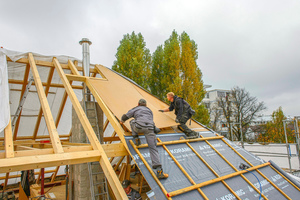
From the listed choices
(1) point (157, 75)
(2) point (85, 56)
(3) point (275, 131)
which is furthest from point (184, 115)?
(3) point (275, 131)

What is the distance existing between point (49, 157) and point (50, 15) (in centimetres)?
740

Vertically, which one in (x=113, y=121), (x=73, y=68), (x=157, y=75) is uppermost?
(x=157, y=75)

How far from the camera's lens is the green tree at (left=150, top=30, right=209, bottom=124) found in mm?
16406

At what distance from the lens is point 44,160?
317 centimetres

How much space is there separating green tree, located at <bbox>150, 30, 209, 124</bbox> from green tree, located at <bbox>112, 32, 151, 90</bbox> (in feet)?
4.55

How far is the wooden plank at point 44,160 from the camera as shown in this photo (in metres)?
2.94

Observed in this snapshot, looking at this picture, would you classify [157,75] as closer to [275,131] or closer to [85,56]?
[85,56]

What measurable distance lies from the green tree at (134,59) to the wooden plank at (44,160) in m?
13.4

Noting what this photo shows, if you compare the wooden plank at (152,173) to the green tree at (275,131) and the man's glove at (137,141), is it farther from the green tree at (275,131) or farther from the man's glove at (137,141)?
the green tree at (275,131)

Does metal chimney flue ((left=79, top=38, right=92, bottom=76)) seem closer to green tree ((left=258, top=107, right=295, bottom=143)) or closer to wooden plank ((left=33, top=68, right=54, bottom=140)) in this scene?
wooden plank ((left=33, top=68, right=54, bottom=140))

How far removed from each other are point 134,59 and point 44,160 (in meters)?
14.1

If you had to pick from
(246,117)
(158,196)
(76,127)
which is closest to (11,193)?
(76,127)

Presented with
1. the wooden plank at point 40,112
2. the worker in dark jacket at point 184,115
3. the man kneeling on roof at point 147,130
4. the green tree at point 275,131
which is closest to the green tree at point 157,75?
the wooden plank at point 40,112

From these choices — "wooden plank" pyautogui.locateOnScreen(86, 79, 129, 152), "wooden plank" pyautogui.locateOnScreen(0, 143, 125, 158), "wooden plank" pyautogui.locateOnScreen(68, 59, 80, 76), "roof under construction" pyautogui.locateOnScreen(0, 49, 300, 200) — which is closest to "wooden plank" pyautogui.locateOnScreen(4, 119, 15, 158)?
"roof under construction" pyautogui.locateOnScreen(0, 49, 300, 200)
